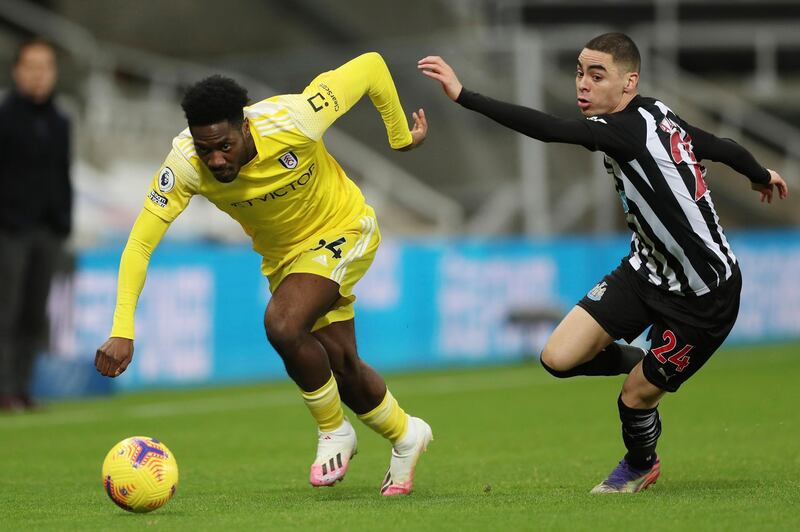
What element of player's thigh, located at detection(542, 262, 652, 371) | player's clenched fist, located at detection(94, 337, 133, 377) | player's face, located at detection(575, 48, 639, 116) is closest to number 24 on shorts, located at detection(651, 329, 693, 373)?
player's thigh, located at detection(542, 262, 652, 371)

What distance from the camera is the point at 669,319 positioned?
6.86m

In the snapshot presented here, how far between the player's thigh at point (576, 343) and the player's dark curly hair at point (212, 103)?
1.87 metres

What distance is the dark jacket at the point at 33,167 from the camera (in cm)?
1221

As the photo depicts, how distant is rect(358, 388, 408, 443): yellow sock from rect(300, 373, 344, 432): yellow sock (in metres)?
0.24

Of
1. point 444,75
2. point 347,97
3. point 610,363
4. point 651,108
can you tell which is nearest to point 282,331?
point 347,97

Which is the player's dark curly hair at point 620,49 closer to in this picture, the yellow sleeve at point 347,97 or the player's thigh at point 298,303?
the yellow sleeve at point 347,97

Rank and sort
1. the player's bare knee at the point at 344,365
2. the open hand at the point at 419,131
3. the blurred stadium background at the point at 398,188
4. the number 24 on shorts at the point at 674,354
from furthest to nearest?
the blurred stadium background at the point at 398,188, the open hand at the point at 419,131, the player's bare knee at the point at 344,365, the number 24 on shorts at the point at 674,354

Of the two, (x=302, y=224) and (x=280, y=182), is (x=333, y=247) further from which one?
(x=280, y=182)

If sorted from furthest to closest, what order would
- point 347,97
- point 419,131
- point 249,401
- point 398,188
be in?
point 398,188, point 249,401, point 419,131, point 347,97

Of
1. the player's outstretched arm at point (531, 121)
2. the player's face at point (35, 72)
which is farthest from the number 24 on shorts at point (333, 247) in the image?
the player's face at point (35, 72)

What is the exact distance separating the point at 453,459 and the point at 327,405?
6.58 feet

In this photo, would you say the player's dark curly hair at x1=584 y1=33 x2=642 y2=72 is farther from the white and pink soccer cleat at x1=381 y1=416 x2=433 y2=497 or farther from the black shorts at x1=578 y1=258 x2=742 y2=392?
the white and pink soccer cleat at x1=381 y1=416 x2=433 y2=497

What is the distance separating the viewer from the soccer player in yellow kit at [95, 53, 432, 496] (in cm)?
652

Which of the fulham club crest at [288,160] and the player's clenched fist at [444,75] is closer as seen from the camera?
the player's clenched fist at [444,75]
